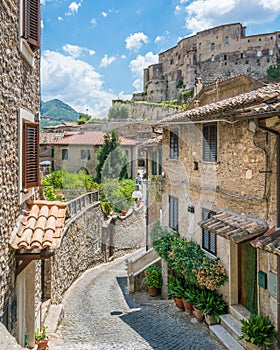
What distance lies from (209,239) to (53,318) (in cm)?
547

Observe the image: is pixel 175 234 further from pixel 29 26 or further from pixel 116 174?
pixel 116 174

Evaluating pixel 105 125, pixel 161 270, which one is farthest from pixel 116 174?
pixel 161 270

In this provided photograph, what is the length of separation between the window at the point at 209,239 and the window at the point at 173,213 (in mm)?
2284

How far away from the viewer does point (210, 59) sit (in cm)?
6969

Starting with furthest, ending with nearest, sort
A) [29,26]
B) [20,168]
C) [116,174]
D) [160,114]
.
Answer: [160,114] < [116,174] < [29,26] < [20,168]

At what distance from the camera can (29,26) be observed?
620 cm

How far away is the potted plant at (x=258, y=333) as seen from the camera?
721 centimetres

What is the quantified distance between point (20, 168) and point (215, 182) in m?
6.42

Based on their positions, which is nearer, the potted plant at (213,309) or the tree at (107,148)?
the potted plant at (213,309)

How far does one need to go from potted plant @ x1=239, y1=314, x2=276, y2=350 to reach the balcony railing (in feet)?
32.4

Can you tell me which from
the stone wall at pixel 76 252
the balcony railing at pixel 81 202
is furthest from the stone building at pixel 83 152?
the stone wall at pixel 76 252

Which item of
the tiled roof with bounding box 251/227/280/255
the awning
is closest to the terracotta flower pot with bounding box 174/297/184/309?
the awning

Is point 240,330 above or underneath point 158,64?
underneath

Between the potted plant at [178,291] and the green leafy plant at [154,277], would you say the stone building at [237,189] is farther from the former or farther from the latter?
the green leafy plant at [154,277]
